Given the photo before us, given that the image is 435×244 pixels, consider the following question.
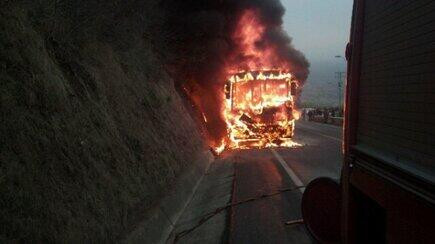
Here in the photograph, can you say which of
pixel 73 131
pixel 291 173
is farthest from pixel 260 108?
pixel 73 131

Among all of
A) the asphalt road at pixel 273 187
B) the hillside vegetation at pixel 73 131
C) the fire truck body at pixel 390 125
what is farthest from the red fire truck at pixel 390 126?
the hillside vegetation at pixel 73 131

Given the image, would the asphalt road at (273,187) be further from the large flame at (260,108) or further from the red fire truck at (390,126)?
the red fire truck at (390,126)

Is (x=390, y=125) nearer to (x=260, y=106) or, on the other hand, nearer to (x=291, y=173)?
(x=291, y=173)

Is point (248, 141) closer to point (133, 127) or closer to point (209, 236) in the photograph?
point (133, 127)

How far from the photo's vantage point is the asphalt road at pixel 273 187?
825 centimetres

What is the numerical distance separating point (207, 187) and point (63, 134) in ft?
21.6

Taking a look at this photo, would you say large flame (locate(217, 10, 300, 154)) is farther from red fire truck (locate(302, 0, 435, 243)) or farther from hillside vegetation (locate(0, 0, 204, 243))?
red fire truck (locate(302, 0, 435, 243))

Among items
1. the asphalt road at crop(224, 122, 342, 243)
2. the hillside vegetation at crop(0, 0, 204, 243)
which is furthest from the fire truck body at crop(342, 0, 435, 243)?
the asphalt road at crop(224, 122, 342, 243)

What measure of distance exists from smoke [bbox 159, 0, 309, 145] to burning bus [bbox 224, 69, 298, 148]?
3342mm

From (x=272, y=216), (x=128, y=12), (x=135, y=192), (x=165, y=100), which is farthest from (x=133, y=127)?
(x=165, y=100)

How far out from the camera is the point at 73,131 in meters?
7.98

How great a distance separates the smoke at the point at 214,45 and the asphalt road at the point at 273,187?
6.81 metres

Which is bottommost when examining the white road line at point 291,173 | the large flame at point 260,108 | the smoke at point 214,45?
the white road line at point 291,173

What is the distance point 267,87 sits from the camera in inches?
958
